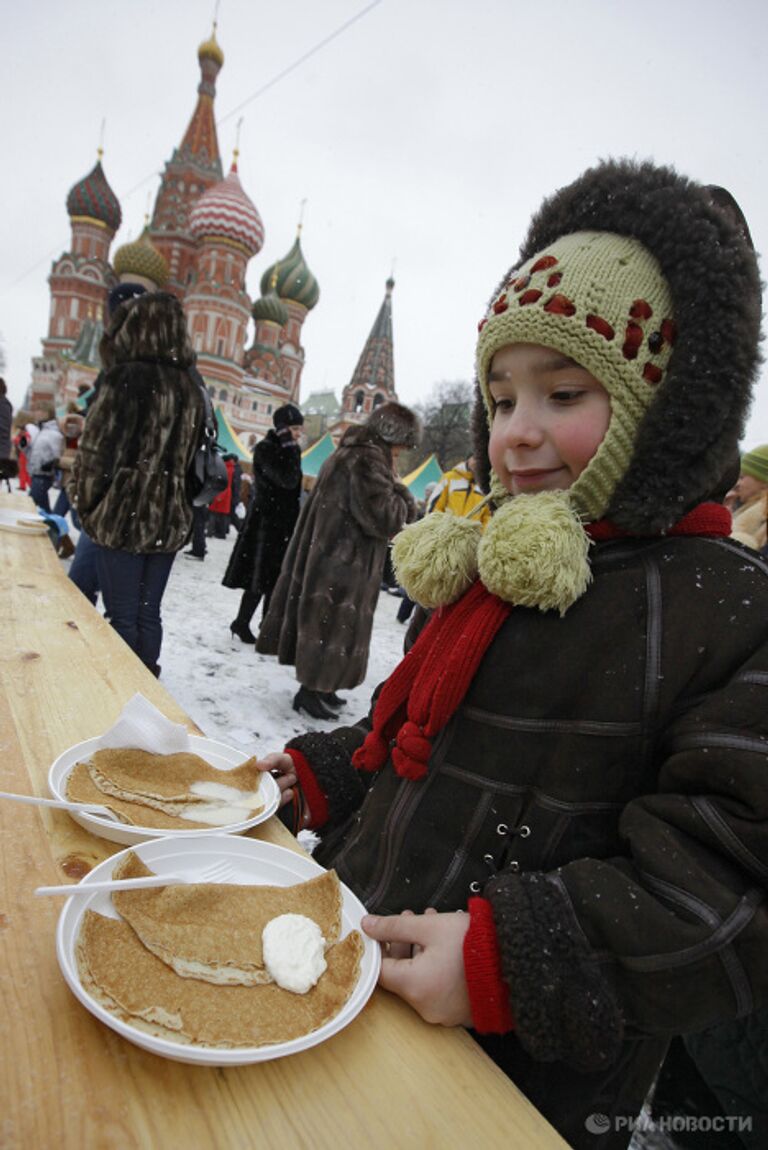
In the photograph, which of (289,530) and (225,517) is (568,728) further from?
(225,517)

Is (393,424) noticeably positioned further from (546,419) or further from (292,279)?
(292,279)

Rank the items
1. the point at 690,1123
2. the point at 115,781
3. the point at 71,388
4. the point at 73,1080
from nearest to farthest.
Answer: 1. the point at 73,1080
2. the point at 115,781
3. the point at 690,1123
4. the point at 71,388

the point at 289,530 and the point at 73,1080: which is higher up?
the point at 289,530

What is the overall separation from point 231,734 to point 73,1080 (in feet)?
9.09

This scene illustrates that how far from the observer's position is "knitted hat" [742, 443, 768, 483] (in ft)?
8.74

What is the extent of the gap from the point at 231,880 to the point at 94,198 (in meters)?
45.4

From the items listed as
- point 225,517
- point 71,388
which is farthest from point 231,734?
point 71,388

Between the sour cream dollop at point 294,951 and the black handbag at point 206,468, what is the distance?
2698mm

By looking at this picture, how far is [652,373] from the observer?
2.90 feet

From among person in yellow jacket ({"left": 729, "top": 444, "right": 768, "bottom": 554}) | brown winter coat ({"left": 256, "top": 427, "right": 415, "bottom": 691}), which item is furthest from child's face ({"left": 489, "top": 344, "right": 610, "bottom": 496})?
brown winter coat ({"left": 256, "top": 427, "right": 415, "bottom": 691})

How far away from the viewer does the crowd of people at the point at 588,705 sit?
662mm

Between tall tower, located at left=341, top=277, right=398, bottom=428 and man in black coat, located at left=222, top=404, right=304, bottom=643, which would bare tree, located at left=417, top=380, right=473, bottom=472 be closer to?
tall tower, located at left=341, top=277, right=398, bottom=428

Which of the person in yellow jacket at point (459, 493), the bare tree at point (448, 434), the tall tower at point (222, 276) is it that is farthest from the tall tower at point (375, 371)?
the person in yellow jacket at point (459, 493)

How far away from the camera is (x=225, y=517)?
11.4m
